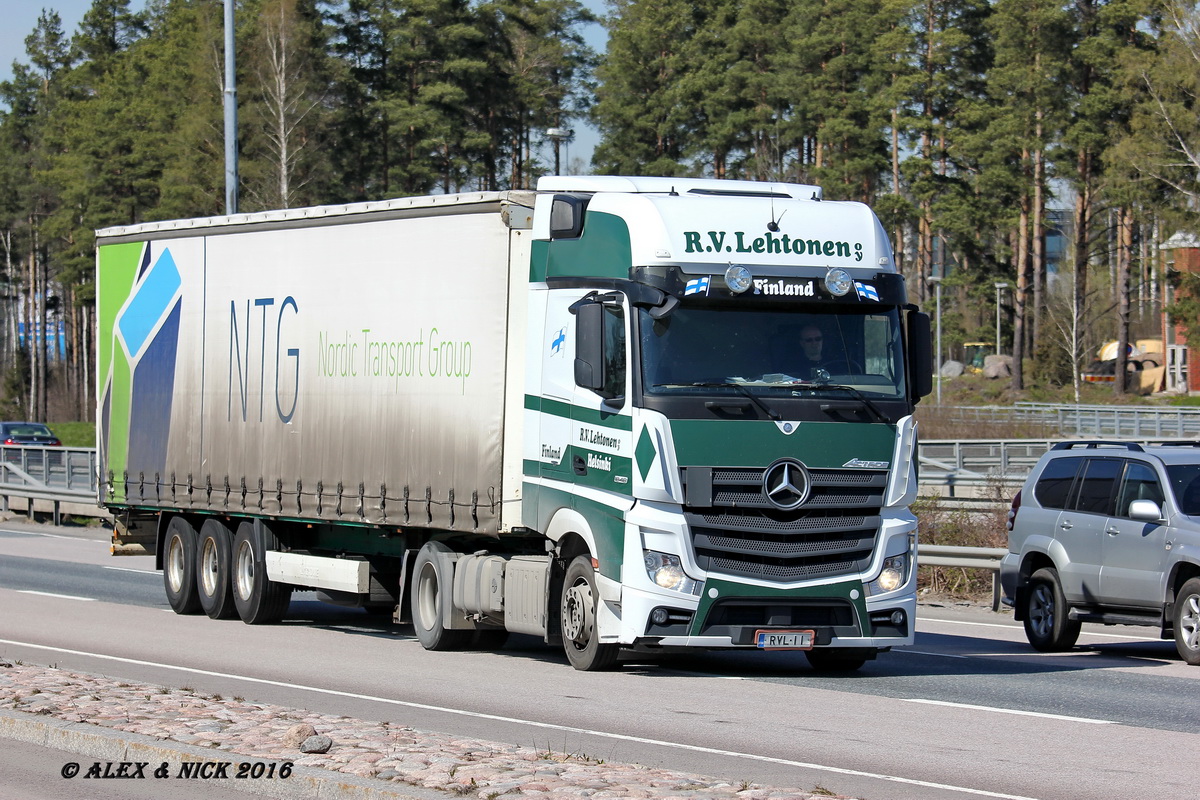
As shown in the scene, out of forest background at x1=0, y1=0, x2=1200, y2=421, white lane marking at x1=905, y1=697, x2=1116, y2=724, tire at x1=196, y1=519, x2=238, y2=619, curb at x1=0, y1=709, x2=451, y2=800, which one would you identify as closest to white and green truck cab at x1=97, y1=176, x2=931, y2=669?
tire at x1=196, y1=519, x2=238, y2=619

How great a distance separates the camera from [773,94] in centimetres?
7938

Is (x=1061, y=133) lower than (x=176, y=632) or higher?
higher

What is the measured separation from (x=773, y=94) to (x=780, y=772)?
72.8m

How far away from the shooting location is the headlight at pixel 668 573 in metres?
12.2

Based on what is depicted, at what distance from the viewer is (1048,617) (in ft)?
51.3

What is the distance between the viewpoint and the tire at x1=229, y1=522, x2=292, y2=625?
58.0ft

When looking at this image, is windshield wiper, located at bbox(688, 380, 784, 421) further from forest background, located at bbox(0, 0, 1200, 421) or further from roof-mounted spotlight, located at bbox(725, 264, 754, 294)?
forest background, located at bbox(0, 0, 1200, 421)

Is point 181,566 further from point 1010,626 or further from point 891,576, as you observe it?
point 891,576

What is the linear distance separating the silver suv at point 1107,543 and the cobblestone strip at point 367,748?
24.8 feet

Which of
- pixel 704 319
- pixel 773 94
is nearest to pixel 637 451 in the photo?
pixel 704 319

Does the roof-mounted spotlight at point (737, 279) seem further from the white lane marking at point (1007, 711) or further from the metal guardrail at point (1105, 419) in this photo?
the metal guardrail at point (1105, 419)

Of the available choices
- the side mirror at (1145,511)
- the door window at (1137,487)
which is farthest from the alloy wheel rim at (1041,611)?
the side mirror at (1145,511)

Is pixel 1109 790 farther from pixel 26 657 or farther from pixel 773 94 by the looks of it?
pixel 773 94

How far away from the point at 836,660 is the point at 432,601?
3.82 metres
